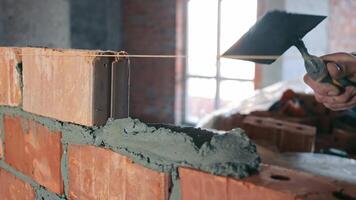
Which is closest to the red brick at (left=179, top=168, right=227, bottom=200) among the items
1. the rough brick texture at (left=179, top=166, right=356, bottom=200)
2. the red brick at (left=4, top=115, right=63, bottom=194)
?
the rough brick texture at (left=179, top=166, right=356, bottom=200)

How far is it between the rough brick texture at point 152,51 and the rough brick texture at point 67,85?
346 cm

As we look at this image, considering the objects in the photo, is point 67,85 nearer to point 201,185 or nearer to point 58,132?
point 58,132

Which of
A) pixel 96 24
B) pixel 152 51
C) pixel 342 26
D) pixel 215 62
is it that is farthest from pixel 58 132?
pixel 342 26

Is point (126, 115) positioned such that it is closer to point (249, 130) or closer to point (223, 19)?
point (249, 130)

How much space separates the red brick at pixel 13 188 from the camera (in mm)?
975

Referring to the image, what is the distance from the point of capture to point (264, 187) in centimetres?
55

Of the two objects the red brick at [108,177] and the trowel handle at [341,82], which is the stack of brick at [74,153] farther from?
the trowel handle at [341,82]

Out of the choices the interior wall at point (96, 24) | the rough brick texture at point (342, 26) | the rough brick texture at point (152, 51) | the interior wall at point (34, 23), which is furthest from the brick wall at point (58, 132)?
the rough brick texture at point (342, 26)

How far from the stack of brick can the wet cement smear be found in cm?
1

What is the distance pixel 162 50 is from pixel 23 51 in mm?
3525

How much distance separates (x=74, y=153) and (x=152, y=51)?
3.75 metres

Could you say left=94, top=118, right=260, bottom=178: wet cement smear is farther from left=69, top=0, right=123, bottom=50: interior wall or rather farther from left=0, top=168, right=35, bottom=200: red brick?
left=69, top=0, right=123, bottom=50: interior wall

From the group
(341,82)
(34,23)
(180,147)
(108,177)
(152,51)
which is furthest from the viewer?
(152,51)

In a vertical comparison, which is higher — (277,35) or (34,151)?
(277,35)
